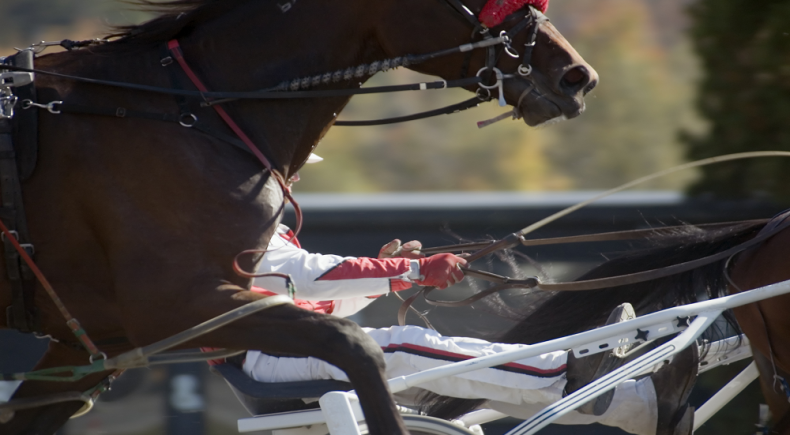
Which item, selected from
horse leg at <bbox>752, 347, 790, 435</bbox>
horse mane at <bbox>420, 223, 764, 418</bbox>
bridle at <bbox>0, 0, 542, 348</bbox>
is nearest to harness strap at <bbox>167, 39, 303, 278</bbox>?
bridle at <bbox>0, 0, 542, 348</bbox>

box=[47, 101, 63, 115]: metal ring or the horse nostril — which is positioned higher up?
box=[47, 101, 63, 115]: metal ring

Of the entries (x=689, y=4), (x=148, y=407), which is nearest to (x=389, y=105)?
(x=689, y=4)

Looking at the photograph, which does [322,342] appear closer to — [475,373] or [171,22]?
[475,373]

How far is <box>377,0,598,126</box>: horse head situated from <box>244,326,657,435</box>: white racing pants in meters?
0.73

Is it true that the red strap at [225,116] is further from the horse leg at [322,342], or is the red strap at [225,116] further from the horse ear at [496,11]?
the horse ear at [496,11]

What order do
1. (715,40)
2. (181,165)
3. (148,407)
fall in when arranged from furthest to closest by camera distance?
(715,40), (148,407), (181,165)

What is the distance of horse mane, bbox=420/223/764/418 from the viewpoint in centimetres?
266

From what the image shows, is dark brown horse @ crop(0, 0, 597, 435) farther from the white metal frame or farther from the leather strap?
the white metal frame

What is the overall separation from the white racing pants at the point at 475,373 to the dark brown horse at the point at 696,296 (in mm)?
194

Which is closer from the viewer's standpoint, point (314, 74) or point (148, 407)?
point (314, 74)

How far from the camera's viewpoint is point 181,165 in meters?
1.94

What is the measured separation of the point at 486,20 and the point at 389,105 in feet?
22.3

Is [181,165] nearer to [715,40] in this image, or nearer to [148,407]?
[148,407]

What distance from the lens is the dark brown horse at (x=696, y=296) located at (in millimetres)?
2406
